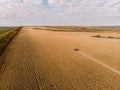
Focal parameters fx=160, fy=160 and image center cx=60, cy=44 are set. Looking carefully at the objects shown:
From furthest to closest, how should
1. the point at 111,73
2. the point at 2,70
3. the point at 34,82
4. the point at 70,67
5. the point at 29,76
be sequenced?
the point at 70,67
the point at 2,70
the point at 111,73
the point at 29,76
the point at 34,82

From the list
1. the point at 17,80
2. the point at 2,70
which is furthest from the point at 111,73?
the point at 2,70

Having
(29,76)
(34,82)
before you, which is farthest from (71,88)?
(29,76)

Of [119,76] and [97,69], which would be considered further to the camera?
[97,69]

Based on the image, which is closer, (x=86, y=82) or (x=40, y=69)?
(x=86, y=82)

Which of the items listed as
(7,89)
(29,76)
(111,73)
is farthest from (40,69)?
(111,73)

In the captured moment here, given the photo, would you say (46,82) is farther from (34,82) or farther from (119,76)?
(119,76)

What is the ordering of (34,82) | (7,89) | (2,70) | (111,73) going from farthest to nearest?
(2,70) < (111,73) < (34,82) < (7,89)

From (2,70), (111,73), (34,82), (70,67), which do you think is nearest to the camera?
(34,82)

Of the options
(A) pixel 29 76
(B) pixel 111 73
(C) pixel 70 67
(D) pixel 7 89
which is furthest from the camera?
(C) pixel 70 67

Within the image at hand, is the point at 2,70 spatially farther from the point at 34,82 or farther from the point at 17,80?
the point at 34,82
